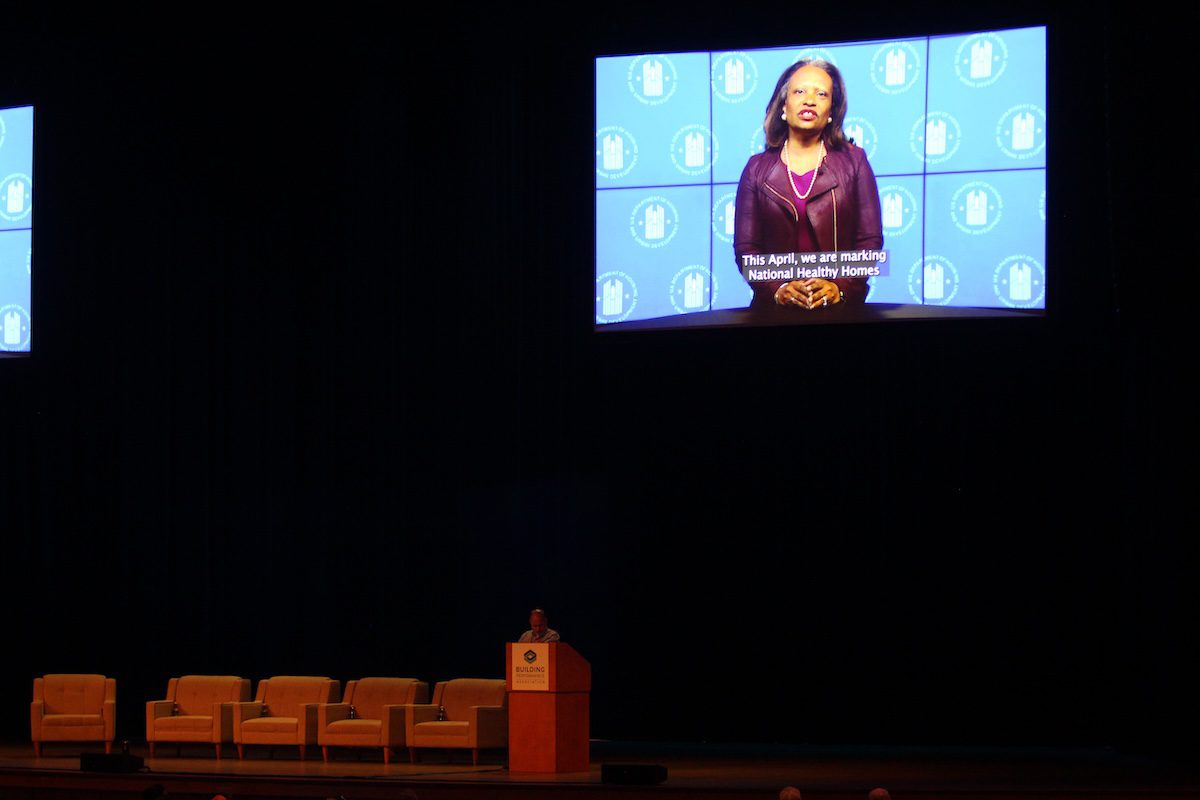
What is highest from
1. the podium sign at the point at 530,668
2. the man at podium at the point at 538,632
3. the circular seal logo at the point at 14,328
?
the circular seal logo at the point at 14,328

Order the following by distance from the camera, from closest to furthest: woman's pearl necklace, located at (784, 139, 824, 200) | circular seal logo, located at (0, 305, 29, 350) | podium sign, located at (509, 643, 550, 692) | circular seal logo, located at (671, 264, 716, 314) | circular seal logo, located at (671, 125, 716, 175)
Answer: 1. podium sign, located at (509, 643, 550, 692)
2. woman's pearl necklace, located at (784, 139, 824, 200)
3. circular seal logo, located at (671, 264, 716, 314)
4. circular seal logo, located at (671, 125, 716, 175)
5. circular seal logo, located at (0, 305, 29, 350)

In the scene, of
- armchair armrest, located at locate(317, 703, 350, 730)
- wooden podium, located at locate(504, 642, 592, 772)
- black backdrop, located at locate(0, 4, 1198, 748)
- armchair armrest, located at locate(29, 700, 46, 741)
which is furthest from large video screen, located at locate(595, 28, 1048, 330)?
armchair armrest, located at locate(29, 700, 46, 741)

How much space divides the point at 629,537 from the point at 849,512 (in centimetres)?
153

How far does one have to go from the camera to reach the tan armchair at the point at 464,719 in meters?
9.45

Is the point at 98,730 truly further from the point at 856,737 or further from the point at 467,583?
the point at 856,737

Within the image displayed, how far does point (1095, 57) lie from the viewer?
34.0ft

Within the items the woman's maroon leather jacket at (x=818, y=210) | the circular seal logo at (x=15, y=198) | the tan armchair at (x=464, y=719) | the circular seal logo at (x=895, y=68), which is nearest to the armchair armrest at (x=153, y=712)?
the tan armchair at (x=464, y=719)

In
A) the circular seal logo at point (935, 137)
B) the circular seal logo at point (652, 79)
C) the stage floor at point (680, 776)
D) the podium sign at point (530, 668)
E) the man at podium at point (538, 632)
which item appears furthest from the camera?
the circular seal logo at point (652, 79)

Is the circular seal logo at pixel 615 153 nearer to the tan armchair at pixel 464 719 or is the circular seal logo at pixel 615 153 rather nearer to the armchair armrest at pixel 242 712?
the tan armchair at pixel 464 719

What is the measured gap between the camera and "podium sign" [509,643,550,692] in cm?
870

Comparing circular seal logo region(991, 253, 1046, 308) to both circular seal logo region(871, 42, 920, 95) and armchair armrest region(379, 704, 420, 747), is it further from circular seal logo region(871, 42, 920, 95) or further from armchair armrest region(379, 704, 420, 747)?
armchair armrest region(379, 704, 420, 747)

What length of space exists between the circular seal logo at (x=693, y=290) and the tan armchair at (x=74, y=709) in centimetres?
443

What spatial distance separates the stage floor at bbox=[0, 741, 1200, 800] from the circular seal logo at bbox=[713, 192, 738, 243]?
10.9ft

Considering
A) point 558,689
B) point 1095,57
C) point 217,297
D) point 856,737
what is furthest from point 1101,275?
point 217,297
